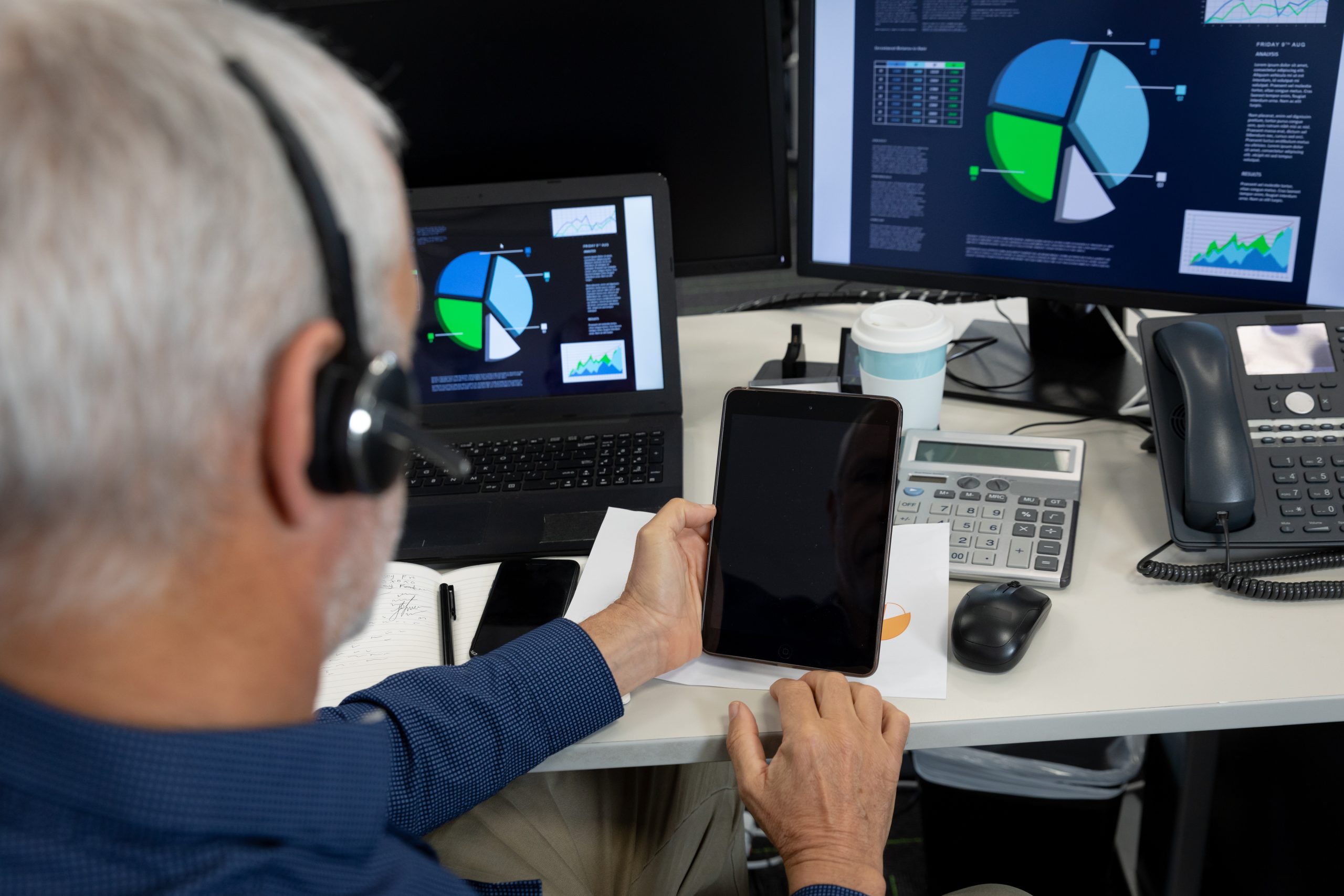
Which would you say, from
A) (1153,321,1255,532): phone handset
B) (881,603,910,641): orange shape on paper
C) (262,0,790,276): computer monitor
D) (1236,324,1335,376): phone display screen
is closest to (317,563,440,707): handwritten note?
(881,603,910,641): orange shape on paper

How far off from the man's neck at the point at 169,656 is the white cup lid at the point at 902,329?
659 mm

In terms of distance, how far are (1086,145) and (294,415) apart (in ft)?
2.99

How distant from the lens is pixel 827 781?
0.72 m

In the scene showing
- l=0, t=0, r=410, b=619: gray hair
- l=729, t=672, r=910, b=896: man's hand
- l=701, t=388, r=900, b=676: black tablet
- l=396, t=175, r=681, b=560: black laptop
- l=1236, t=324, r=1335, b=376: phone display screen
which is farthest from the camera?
l=396, t=175, r=681, b=560: black laptop

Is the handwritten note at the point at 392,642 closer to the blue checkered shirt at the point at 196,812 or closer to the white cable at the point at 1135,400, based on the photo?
the blue checkered shirt at the point at 196,812

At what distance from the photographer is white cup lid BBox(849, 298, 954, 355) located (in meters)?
0.98

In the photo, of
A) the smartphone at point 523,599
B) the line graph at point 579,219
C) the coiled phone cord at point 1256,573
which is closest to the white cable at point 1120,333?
the coiled phone cord at point 1256,573

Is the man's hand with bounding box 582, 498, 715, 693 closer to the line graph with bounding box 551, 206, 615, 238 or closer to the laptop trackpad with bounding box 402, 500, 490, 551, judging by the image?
the laptop trackpad with bounding box 402, 500, 490, 551

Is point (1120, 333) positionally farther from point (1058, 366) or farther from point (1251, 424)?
point (1251, 424)

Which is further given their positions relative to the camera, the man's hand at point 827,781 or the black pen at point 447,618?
the black pen at point 447,618

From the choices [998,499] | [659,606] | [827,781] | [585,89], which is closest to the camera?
[827,781]

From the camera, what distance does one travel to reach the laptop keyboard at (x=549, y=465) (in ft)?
3.40

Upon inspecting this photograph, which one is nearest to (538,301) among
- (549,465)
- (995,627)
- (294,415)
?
(549,465)

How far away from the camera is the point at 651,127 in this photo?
1.18 metres
